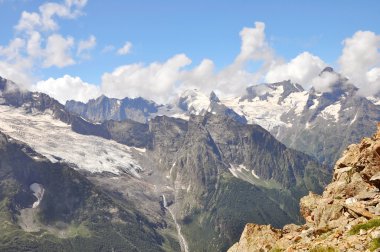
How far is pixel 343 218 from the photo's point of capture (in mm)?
66188

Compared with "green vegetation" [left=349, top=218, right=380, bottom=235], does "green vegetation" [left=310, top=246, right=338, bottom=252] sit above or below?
below

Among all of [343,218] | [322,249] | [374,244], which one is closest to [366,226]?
[322,249]

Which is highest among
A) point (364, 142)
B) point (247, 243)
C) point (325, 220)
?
point (364, 142)

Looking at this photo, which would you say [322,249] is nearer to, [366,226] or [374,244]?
[366,226]

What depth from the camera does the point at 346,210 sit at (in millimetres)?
70375

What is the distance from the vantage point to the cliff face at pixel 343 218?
4881 centimetres

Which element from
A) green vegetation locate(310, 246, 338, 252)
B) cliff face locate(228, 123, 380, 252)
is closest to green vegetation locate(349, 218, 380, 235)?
cliff face locate(228, 123, 380, 252)

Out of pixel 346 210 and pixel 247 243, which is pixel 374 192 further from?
pixel 247 243

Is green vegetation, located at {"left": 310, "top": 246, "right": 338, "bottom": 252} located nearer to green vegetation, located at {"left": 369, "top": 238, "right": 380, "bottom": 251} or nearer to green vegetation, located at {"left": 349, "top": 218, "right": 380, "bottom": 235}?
green vegetation, located at {"left": 349, "top": 218, "right": 380, "bottom": 235}

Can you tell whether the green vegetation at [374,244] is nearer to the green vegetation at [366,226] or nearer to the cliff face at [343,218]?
the cliff face at [343,218]

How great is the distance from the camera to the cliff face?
48.8 meters

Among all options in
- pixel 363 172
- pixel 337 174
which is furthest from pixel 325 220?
pixel 337 174

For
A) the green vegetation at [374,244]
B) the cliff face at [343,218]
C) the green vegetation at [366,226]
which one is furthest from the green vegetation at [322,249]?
the green vegetation at [374,244]

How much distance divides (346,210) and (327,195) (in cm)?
2442
